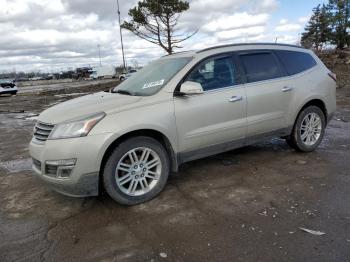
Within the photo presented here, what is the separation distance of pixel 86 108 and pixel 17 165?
2.94m

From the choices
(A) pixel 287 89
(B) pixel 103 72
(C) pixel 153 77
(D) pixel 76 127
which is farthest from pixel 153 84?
(B) pixel 103 72

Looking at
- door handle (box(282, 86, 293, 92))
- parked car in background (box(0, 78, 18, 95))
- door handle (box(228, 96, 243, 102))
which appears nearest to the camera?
door handle (box(228, 96, 243, 102))

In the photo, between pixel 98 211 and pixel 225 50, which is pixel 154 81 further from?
pixel 98 211

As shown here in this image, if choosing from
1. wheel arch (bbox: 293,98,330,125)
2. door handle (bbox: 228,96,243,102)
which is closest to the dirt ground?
wheel arch (bbox: 293,98,330,125)

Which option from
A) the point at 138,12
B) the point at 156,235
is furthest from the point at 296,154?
the point at 138,12

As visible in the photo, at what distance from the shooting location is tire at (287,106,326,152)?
605cm

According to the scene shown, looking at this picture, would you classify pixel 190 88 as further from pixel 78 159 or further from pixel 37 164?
pixel 37 164

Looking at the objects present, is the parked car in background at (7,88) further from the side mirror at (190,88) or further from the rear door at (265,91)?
the side mirror at (190,88)

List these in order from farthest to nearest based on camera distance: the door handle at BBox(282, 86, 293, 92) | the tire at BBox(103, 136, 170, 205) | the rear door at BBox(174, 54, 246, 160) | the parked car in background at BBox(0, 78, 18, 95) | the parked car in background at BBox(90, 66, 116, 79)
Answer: the parked car in background at BBox(90, 66, 116, 79)
the parked car in background at BBox(0, 78, 18, 95)
the door handle at BBox(282, 86, 293, 92)
the rear door at BBox(174, 54, 246, 160)
the tire at BBox(103, 136, 170, 205)

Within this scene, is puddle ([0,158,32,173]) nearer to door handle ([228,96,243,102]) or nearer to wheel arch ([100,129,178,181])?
wheel arch ([100,129,178,181])

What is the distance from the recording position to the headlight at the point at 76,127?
13.4 ft

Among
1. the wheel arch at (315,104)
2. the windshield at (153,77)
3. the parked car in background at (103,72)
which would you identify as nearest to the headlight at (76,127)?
the windshield at (153,77)

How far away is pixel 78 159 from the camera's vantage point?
→ 13.3ft

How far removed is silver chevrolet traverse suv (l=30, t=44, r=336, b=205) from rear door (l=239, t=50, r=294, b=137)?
0.01 m
